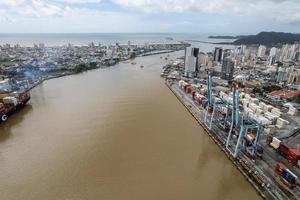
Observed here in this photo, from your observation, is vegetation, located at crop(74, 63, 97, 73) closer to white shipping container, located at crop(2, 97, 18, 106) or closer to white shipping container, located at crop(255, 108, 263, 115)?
white shipping container, located at crop(2, 97, 18, 106)

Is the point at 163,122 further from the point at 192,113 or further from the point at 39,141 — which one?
the point at 39,141

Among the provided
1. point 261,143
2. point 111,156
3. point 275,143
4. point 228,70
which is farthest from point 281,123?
point 228,70

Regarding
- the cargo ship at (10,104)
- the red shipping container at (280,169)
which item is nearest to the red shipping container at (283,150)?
the red shipping container at (280,169)

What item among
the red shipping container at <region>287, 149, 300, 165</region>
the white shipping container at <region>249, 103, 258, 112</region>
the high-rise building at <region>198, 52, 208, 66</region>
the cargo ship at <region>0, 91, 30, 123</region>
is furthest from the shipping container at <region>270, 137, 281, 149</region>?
the high-rise building at <region>198, 52, 208, 66</region>

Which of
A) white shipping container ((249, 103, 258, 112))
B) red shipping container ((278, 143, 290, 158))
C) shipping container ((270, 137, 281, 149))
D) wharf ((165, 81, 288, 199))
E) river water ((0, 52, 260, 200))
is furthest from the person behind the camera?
white shipping container ((249, 103, 258, 112))

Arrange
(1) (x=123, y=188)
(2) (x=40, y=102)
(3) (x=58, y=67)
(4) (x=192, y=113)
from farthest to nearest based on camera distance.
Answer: (3) (x=58, y=67) → (2) (x=40, y=102) → (4) (x=192, y=113) → (1) (x=123, y=188)

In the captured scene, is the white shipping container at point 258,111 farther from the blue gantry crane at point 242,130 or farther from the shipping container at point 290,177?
the shipping container at point 290,177

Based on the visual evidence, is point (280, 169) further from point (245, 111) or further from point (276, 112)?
point (276, 112)

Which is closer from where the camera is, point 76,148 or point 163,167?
point 163,167

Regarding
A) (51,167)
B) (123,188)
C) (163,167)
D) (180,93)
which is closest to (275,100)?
(180,93)
